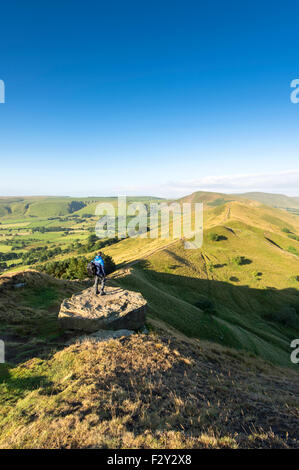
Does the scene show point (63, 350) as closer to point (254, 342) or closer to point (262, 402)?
point (262, 402)

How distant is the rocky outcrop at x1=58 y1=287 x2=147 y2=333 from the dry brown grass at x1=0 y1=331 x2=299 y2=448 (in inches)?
91.1

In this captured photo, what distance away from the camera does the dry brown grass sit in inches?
245

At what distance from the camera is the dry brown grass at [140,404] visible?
6.23 metres

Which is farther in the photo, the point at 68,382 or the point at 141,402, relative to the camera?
the point at 68,382

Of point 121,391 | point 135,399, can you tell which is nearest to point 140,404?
point 135,399

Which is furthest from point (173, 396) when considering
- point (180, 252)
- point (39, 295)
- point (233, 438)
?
point (180, 252)

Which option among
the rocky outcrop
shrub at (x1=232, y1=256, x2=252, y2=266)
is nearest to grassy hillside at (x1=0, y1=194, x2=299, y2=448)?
the rocky outcrop

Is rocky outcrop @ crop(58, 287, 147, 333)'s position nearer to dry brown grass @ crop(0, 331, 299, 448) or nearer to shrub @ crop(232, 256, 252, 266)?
dry brown grass @ crop(0, 331, 299, 448)

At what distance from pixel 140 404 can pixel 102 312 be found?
840 cm

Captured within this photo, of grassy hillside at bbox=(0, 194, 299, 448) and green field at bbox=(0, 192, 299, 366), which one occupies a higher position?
grassy hillside at bbox=(0, 194, 299, 448)

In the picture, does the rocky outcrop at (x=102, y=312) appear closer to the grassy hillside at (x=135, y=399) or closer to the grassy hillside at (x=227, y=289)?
the grassy hillside at (x=135, y=399)

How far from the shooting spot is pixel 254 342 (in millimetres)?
34219

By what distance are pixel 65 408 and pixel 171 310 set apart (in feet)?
88.0

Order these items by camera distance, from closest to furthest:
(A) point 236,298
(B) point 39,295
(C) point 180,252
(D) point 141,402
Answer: (D) point 141,402 → (B) point 39,295 → (A) point 236,298 → (C) point 180,252
